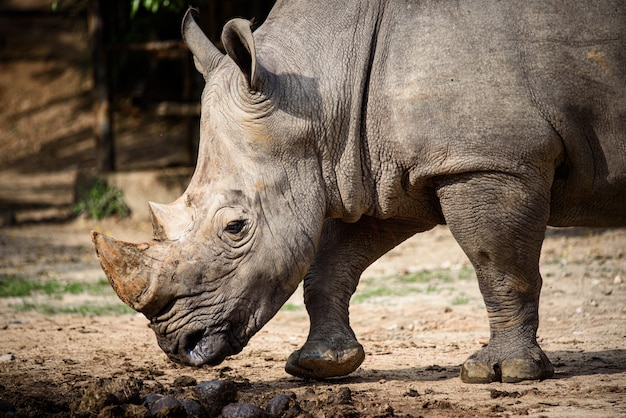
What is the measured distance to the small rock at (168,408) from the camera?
13.2ft

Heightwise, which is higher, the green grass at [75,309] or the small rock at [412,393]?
the green grass at [75,309]

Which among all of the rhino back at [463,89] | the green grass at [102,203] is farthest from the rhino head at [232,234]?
the green grass at [102,203]

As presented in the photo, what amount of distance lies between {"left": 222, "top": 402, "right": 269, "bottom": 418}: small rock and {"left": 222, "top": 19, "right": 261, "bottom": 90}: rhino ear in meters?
Result: 1.45

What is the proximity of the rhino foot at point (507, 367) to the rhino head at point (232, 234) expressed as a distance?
3.31 ft

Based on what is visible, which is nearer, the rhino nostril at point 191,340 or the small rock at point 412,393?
the rhino nostril at point 191,340

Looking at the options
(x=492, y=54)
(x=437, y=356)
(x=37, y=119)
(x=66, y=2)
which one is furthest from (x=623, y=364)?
(x=37, y=119)

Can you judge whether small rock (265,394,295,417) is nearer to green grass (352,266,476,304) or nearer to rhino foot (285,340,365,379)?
rhino foot (285,340,365,379)

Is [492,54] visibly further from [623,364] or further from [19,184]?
[19,184]

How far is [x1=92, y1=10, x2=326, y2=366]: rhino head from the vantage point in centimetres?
439

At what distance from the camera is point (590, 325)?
253 inches

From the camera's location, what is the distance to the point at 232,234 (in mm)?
4477

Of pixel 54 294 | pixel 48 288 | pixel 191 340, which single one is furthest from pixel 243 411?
pixel 48 288

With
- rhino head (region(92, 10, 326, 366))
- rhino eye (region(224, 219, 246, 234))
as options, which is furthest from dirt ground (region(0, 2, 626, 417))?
rhino eye (region(224, 219, 246, 234))

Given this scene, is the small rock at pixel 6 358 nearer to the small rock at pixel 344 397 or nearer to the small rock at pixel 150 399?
the small rock at pixel 150 399
